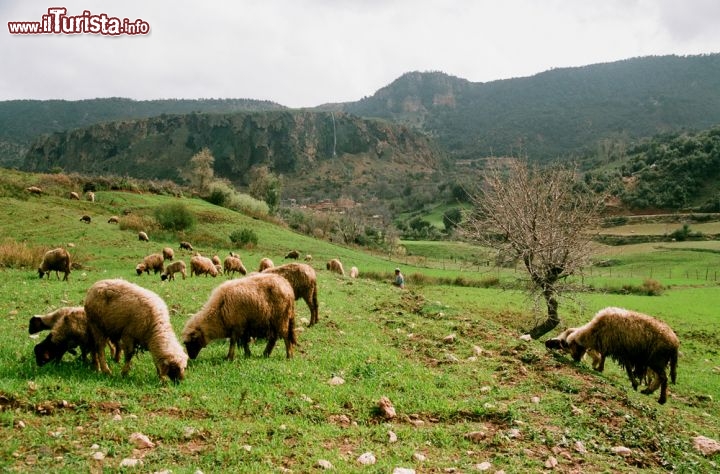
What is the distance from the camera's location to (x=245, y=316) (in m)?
9.67

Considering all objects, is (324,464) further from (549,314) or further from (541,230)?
(549,314)

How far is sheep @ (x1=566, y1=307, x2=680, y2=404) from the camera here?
11539mm

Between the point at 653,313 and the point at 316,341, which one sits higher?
the point at 316,341

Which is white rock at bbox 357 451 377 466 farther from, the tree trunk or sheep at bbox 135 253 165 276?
sheep at bbox 135 253 165 276

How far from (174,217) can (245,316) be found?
40.9m

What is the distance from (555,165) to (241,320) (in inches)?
699

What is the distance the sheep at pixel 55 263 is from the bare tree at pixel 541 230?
19.2 m

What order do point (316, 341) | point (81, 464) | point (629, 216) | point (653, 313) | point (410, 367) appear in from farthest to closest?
point (629, 216) → point (653, 313) → point (316, 341) → point (410, 367) → point (81, 464)

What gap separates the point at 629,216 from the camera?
301ft

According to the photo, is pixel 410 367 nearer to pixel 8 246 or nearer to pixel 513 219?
pixel 513 219

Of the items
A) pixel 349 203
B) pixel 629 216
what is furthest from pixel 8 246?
pixel 349 203

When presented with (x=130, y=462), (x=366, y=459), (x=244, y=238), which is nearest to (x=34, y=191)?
(x=244, y=238)

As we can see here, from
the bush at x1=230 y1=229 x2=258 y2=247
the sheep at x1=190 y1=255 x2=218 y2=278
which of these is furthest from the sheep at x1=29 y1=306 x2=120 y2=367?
the bush at x1=230 y1=229 x2=258 y2=247

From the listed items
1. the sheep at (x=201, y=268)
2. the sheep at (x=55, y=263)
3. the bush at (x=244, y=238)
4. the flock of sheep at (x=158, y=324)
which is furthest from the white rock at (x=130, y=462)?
the bush at (x=244, y=238)
